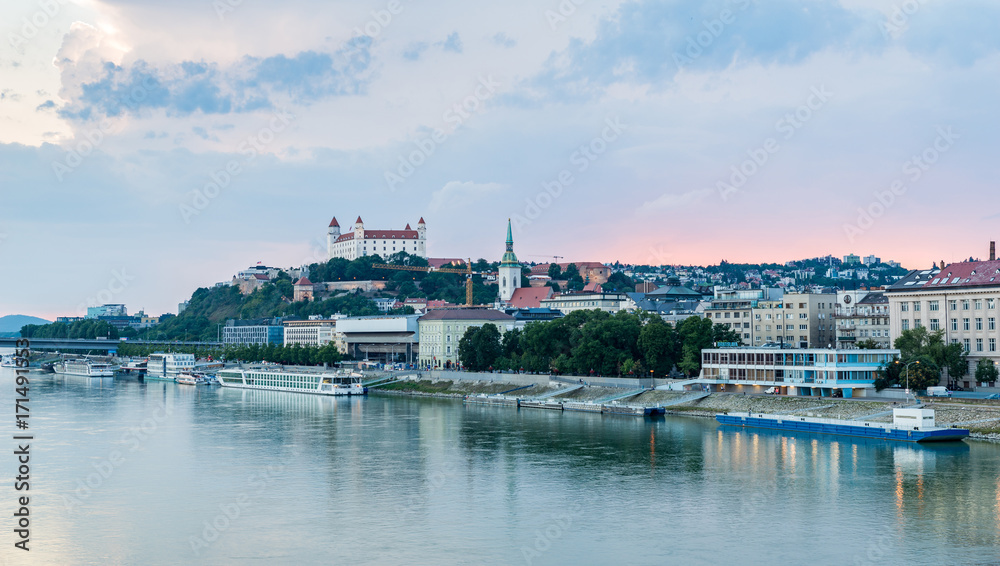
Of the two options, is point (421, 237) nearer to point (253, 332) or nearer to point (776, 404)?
point (253, 332)

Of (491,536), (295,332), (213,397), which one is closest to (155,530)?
(491,536)

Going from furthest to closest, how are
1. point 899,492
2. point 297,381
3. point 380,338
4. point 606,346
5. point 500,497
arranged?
point 380,338, point 297,381, point 606,346, point 500,497, point 899,492

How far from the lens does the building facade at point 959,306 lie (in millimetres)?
53000

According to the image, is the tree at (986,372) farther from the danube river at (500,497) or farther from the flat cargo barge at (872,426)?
the danube river at (500,497)

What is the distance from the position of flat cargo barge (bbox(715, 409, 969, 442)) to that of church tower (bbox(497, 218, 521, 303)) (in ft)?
290

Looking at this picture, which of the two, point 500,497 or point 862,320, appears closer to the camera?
point 500,497

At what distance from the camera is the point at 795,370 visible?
180 feet

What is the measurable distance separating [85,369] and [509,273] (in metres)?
56.8

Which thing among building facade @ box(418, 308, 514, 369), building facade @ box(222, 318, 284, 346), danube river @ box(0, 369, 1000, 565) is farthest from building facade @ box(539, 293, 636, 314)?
building facade @ box(222, 318, 284, 346)

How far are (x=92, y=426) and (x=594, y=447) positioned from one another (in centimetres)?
2750

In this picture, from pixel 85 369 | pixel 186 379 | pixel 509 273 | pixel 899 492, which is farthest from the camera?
pixel 509 273

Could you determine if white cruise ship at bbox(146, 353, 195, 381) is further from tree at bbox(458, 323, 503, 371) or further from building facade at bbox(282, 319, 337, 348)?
tree at bbox(458, 323, 503, 371)

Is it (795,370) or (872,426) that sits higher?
(795,370)

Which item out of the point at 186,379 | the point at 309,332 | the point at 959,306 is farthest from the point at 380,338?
the point at 959,306
